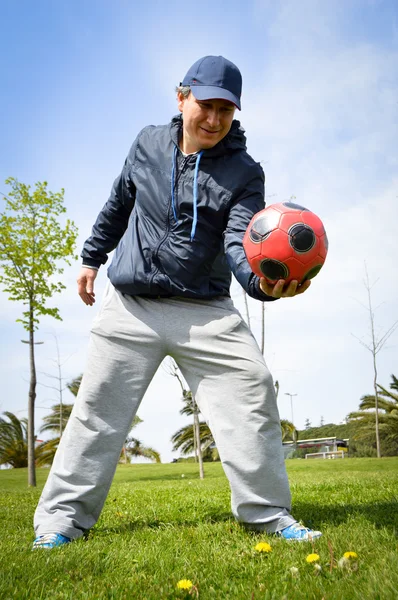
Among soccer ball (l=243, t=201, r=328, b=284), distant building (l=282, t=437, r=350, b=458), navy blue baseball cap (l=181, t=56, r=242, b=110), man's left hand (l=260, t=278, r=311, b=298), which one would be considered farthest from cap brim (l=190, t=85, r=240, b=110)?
distant building (l=282, t=437, r=350, b=458)

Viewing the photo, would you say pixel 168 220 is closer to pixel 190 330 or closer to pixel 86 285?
pixel 190 330

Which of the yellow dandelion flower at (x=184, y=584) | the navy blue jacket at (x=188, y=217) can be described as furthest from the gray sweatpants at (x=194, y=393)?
the yellow dandelion flower at (x=184, y=584)

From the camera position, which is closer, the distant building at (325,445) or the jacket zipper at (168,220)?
the jacket zipper at (168,220)

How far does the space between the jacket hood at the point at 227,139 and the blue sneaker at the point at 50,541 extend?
2.73 meters

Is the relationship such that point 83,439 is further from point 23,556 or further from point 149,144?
point 149,144

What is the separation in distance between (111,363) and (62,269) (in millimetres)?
13596

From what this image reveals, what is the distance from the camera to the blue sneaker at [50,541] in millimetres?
3499

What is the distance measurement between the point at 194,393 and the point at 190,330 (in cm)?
45

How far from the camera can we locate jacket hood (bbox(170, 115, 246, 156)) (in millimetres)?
3896

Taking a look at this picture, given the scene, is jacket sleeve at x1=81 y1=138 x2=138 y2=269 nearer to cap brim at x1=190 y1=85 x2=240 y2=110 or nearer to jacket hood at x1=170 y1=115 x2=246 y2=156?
jacket hood at x1=170 y1=115 x2=246 y2=156

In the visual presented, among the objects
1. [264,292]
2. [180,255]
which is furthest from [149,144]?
[264,292]

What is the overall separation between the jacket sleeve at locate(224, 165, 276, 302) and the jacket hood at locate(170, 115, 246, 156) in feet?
0.71

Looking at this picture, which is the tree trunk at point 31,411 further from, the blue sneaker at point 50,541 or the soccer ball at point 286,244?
the soccer ball at point 286,244

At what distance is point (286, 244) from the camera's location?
122 inches
